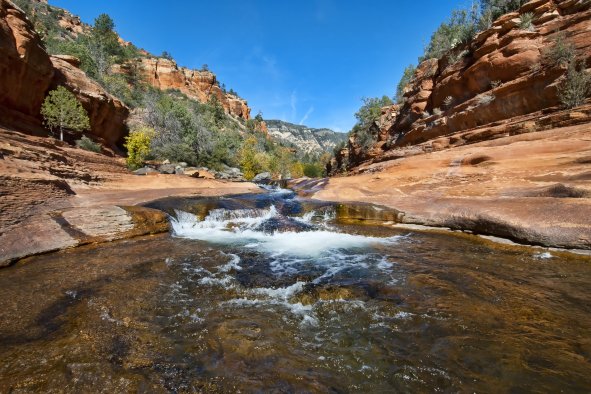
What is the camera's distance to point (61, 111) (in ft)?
74.9

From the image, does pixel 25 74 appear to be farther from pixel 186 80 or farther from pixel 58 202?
pixel 186 80

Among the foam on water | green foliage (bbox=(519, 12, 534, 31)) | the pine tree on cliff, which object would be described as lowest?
the foam on water

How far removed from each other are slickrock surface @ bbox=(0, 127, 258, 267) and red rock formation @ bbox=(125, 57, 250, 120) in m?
76.2

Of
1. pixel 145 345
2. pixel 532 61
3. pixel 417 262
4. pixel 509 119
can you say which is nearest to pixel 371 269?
pixel 417 262

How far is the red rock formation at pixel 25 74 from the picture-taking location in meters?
19.2

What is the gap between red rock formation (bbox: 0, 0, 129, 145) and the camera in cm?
1917

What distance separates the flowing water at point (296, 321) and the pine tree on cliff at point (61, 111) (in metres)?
19.9

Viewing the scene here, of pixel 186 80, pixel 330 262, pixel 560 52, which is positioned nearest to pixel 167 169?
pixel 330 262

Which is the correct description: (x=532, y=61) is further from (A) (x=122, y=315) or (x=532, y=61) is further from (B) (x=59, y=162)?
(B) (x=59, y=162)

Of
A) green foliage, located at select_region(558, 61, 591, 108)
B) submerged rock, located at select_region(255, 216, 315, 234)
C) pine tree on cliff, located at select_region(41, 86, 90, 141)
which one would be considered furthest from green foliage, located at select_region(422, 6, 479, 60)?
pine tree on cliff, located at select_region(41, 86, 90, 141)

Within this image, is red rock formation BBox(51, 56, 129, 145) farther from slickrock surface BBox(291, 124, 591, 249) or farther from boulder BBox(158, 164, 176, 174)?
slickrock surface BBox(291, 124, 591, 249)

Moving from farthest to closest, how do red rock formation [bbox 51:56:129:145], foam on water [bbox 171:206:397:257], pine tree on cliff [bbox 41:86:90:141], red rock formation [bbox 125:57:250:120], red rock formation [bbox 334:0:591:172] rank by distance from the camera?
red rock formation [bbox 125:57:250:120] → red rock formation [bbox 51:56:129:145] → pine tree on cliff [bbox 41:86:90:141] → red rock formation [bbox 334:0:591:172] → foam on water [bbox 171:206:397:257]

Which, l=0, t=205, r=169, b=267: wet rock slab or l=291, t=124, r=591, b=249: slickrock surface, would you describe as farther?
l=291, t=124, r=591, b=249: slickrock surface

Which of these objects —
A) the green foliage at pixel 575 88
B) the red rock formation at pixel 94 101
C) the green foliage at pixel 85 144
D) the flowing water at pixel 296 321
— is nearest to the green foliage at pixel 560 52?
the green foliage at pixel 575 88
